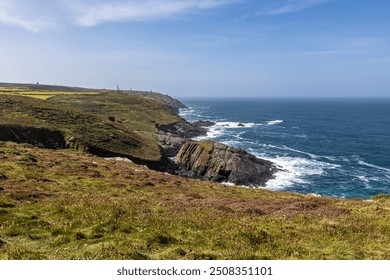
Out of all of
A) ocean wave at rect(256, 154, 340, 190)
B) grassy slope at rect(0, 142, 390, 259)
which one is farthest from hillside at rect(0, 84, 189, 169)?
grassy slope at rect(0, 142, 390, 259)

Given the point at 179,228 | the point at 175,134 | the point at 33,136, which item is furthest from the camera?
the point at 175,134

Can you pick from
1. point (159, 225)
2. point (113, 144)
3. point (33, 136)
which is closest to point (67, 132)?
point (33, 136)

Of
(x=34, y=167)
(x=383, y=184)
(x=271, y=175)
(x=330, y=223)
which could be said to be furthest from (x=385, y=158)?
(x=34, y=167)

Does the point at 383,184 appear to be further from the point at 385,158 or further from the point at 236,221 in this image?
the point at 236,221

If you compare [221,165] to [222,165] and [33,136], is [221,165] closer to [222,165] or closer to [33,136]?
[222,165]

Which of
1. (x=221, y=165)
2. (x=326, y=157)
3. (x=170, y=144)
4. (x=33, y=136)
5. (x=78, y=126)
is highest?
(x=78, y=126)

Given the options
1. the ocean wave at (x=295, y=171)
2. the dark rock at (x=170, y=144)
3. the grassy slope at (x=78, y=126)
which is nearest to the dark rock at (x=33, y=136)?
the grassy slope at (x=78, y=126)

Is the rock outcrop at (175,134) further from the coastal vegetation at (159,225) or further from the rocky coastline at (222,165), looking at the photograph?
the coastal vegetation at (159,225)
